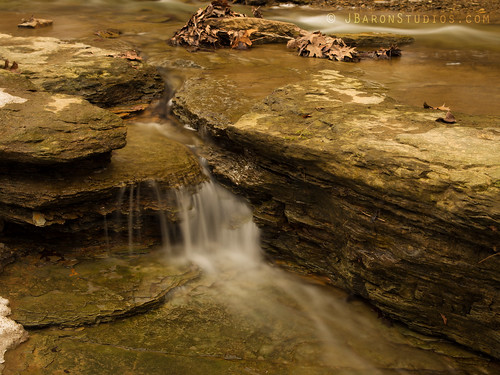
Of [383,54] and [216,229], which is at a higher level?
[383,54]

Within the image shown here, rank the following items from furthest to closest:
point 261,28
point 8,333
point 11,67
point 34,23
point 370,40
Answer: point 34,23, point 261,28, point 370,40, point 11,67, point 8,333

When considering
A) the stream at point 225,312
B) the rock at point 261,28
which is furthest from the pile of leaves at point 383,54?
the rock at point 261,28

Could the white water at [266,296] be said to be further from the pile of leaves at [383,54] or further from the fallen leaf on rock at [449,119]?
the pile of leaves at [383,54]

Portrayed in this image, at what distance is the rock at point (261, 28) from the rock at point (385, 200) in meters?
4.09

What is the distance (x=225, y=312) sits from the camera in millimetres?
3623

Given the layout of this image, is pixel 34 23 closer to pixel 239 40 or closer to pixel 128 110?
pixel 239 40

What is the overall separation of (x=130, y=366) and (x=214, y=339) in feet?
2.08

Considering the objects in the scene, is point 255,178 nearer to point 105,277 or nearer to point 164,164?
point 164,164

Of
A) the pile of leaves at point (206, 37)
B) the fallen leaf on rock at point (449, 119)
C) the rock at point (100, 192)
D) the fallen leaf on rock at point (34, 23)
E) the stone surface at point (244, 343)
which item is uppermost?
the fallen leaf on rock at point (34, 23)

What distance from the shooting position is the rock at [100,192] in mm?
3758

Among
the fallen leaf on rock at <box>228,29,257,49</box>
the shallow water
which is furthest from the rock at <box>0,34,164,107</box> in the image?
the fallen leaf on rock at <box>228,29,257,49</box>

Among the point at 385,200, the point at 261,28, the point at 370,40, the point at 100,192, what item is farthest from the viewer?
the point at 261,28

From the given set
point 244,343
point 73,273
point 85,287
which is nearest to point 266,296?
point 244,343

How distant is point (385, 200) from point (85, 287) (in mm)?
2410
